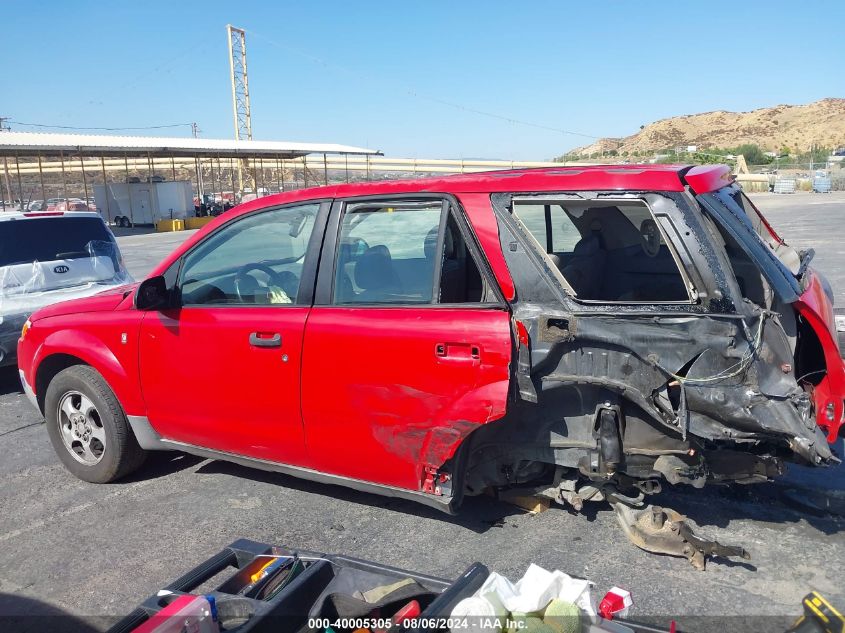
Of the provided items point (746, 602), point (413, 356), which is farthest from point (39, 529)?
point (746, 602)

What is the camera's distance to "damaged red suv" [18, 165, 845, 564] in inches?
125

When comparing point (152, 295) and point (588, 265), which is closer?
point (152, 295)

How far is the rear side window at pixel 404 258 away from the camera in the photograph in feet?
12.0

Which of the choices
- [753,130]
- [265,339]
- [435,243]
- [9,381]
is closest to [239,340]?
[265,339]

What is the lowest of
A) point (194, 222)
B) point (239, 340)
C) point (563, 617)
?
point (563, 617)

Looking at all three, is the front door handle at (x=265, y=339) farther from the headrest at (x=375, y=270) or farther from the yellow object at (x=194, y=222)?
the yellow object at (x=194, y=222)

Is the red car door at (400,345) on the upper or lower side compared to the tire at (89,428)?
upper

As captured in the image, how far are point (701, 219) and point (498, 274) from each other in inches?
36.9

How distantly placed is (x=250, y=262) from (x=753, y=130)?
11431cm

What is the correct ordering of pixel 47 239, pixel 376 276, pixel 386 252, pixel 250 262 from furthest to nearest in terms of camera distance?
pixel 47 239
pixel 250 262
pixel 386 252
pixel 376 276

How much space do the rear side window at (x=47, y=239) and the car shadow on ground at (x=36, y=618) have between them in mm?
4840

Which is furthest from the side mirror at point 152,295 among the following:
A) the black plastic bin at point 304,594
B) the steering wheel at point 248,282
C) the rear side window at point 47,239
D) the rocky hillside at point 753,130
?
the rocky hillside at point 753,130

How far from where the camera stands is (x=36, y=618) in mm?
3252

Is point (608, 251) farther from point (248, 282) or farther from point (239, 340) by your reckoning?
point (239, 340)
